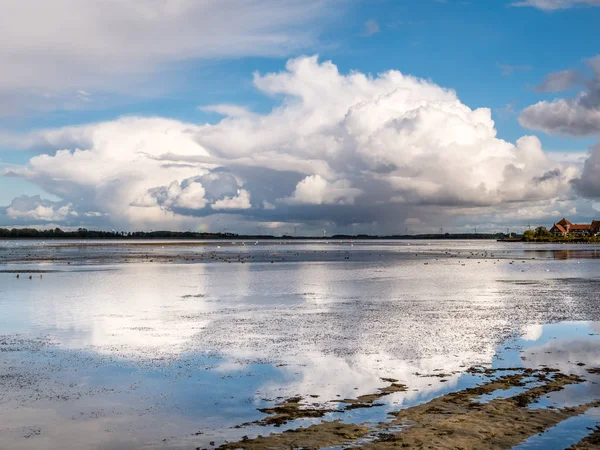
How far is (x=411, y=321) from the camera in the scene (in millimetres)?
31125

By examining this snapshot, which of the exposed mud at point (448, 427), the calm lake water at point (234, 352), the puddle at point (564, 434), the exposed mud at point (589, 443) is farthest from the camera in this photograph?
the calm lake water at point (234, 352)

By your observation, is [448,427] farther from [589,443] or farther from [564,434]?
[589,443]

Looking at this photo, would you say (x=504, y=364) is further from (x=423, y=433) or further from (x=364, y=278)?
(x=364, y=278)

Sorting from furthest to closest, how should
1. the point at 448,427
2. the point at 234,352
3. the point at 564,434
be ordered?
the point at 234,352 → the point at 448,427 → the point at 564,434

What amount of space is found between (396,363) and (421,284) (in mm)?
34859

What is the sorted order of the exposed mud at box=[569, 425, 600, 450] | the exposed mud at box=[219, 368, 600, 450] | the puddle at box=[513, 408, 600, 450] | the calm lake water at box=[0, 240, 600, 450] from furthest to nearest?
the calm lake water at box=[0, 240, 600, 450], the exposed mud at box=[219, 368, 600, 450], the puddle at box=[513, 408, 600, 450], the exposed mud at box=[569, 425, 600, 450]

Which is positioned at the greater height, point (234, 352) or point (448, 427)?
point (448, 427)

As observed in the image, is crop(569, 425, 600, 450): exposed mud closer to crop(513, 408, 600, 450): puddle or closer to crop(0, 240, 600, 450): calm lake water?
crop(513, 408, 600, 450): puddle

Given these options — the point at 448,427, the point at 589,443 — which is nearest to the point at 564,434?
the point at 589,443

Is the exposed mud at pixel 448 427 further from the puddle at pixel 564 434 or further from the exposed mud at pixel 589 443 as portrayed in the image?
the puddle at pixel 564 434

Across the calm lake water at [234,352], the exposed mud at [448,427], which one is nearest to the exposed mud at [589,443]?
the exposed mud at [448,427]

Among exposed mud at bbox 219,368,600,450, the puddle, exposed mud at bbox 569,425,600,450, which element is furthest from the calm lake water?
exposed mud at bbox 569,425,600,450

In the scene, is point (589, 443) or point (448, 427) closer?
point (589, 443)

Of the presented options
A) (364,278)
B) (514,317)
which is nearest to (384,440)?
(514,317)
